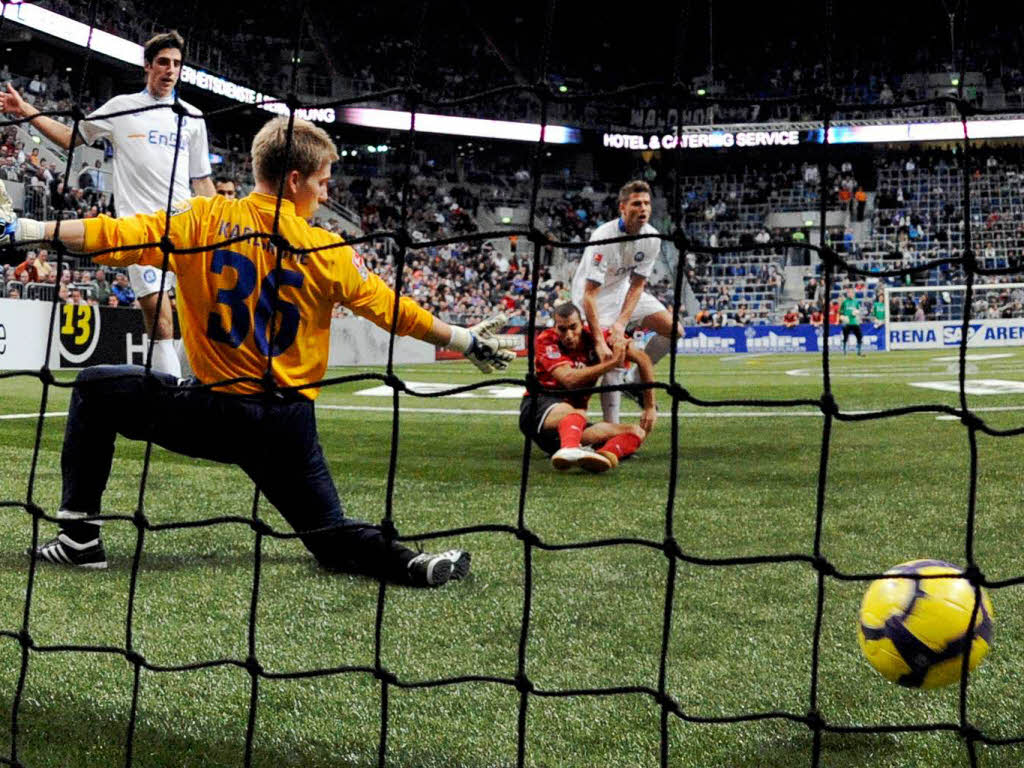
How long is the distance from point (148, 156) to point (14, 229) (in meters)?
3.70

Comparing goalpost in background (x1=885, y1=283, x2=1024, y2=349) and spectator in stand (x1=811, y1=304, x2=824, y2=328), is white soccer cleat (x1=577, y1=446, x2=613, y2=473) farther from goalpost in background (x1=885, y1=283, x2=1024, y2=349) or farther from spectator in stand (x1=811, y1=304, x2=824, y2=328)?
spectator in stand (x1=811, y1=304, x2=824, y2=328)

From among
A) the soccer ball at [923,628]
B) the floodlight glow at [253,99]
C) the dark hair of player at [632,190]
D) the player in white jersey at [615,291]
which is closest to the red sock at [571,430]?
the player in white jersey at [615,291]

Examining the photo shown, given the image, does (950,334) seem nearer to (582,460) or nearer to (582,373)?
(582,373)

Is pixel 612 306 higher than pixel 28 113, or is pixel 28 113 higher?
pixel 28 113

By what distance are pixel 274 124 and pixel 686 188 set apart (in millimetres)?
37597

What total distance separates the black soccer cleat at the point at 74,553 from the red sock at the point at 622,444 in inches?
126

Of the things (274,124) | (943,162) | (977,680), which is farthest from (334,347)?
(943,162)

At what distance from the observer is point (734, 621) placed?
2.91m

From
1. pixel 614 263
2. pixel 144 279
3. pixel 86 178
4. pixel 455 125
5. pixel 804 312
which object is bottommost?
pixel 144 279

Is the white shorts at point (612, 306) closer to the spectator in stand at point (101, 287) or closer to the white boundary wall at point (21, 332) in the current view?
the white boundary wall at point (21, 332)

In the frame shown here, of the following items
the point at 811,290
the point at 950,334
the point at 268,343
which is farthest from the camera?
the point at 811,290

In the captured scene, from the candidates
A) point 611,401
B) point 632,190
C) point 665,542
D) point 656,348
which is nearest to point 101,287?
point 656,348

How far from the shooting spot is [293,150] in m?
3.29

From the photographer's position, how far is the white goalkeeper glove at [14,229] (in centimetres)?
287
